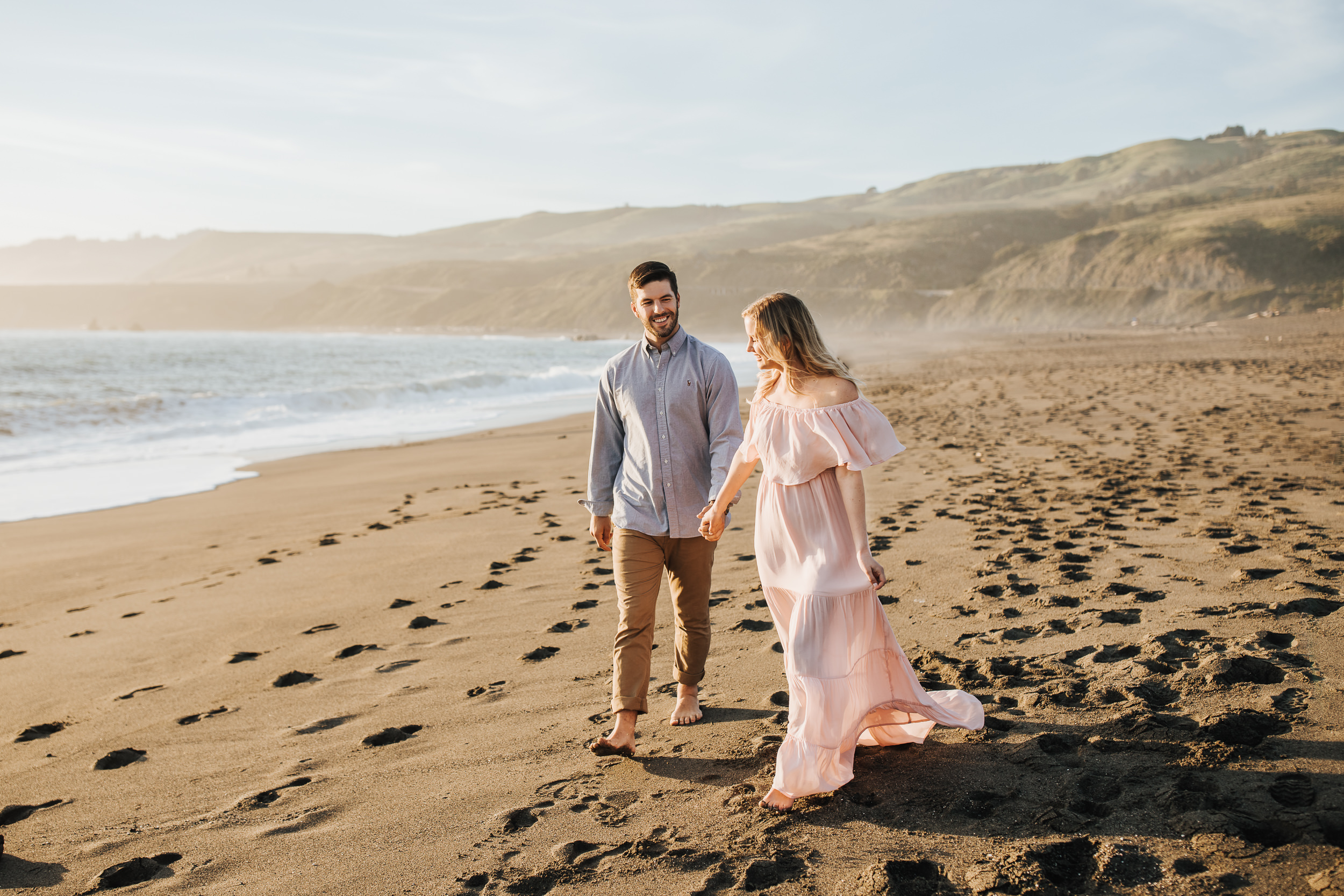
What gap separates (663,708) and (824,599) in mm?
1169

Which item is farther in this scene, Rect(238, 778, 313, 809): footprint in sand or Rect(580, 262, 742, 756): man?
Rect(580, 262, 742, 756): man

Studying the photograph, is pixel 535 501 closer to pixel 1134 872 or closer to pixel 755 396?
pixel 755 396

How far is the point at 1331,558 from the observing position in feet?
14.2

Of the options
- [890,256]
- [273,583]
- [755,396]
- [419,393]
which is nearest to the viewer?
[755,396]

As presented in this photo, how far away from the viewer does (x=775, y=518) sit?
264cm

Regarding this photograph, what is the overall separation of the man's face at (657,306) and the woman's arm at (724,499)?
0.56 meters

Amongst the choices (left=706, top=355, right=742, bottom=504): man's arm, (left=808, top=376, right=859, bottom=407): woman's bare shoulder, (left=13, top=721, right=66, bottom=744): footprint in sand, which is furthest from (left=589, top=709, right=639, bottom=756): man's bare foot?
(left=13, top=721, right=66, bottom=744): footprint in sand

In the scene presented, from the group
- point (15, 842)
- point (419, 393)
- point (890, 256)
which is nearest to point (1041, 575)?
point (15, 842)

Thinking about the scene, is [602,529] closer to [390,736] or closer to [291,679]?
[390,736]

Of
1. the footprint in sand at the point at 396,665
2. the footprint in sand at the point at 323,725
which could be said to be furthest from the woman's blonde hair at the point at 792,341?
the footprint in sand at the point at 396,665

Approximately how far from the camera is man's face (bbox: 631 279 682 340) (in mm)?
2951

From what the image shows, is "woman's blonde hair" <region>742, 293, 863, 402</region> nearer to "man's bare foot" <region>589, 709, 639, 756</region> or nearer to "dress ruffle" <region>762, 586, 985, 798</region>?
"dress ruffle" <region>762, 586, 985, 798</region>

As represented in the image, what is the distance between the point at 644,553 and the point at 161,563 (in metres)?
5.10

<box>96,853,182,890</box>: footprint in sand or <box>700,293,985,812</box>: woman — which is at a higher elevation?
<box>700,293,985,812</box>: woman
